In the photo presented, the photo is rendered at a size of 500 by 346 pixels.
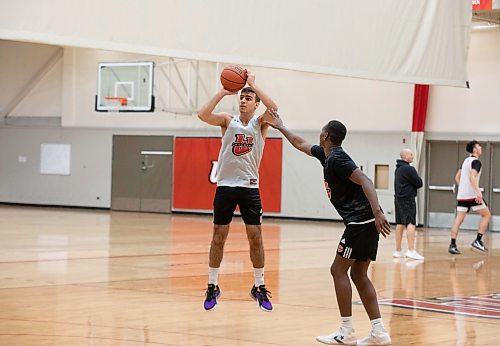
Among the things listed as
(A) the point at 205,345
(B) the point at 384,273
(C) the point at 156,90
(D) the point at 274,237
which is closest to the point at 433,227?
(D) the point at 274,237

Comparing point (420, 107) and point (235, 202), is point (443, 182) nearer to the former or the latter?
point (420, 107)

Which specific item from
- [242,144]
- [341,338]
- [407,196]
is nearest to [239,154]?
[242,144]

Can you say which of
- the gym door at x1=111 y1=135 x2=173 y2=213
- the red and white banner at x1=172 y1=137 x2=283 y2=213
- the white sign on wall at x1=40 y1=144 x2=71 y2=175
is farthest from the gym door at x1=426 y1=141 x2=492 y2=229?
the white sign on wall at x1=40 y1=144 x2=71 y2=175

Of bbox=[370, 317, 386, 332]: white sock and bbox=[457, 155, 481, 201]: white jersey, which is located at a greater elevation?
bbox=[457, 155, 481, 201]: white jersey

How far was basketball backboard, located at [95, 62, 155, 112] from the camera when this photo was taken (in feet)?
96.3

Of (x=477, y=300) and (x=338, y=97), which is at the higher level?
(x=338, y=97)

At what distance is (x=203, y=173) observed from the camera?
99.6ft

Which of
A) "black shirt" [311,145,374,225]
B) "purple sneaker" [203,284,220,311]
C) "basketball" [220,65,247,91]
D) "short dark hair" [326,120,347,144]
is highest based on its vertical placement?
"basketball" [220,65,247,91]

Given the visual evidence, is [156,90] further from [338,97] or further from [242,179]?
[242,179]

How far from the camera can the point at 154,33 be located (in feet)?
36.5

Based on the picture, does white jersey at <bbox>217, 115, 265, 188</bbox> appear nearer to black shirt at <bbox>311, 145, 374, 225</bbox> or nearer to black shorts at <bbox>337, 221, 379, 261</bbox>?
black shirt at <bbox>311, 145, 374, 225</bbox>

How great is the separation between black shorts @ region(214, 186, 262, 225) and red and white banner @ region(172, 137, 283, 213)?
1951 cm

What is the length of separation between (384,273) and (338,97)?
47.8ft

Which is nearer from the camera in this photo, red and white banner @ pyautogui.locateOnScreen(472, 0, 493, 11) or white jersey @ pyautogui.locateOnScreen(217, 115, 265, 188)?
white jersey @ pyautogui.locateOnScreen(217, 115, 265, 188)
